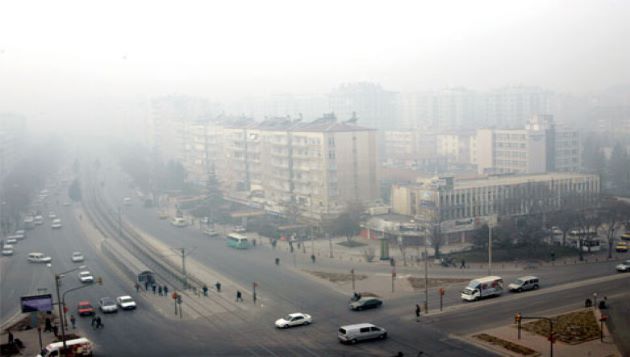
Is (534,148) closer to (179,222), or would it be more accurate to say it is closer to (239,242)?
(179,222)

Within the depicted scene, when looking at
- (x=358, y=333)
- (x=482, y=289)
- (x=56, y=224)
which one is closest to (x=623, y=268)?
(x=482, y=289)

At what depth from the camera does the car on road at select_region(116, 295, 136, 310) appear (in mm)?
19547

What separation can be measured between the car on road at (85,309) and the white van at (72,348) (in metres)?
3.72

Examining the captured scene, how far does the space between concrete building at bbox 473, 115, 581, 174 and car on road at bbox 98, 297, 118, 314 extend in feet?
106

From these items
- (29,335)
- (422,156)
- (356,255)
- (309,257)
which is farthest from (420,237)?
(422,156)

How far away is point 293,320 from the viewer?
1678 centimetres

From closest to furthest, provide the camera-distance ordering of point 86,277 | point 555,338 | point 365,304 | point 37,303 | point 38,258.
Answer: point 555,338 < point 365,304 < point 37,303 < point 86,277 < point 38,258

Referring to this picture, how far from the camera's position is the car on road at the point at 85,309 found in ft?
62.5

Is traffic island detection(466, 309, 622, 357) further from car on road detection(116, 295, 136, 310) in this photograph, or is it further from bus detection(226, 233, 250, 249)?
bus detection(226, 233, 250, 249)

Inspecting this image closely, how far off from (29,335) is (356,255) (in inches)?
508

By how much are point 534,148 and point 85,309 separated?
114ft

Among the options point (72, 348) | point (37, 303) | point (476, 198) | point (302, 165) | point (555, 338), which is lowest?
point (555, 338)

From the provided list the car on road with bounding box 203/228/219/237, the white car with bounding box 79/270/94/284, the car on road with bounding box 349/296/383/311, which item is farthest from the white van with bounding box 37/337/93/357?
the car on road with bounding box 203/228/219/237

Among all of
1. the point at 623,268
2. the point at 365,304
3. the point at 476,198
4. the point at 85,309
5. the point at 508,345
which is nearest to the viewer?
the point at 508,345
